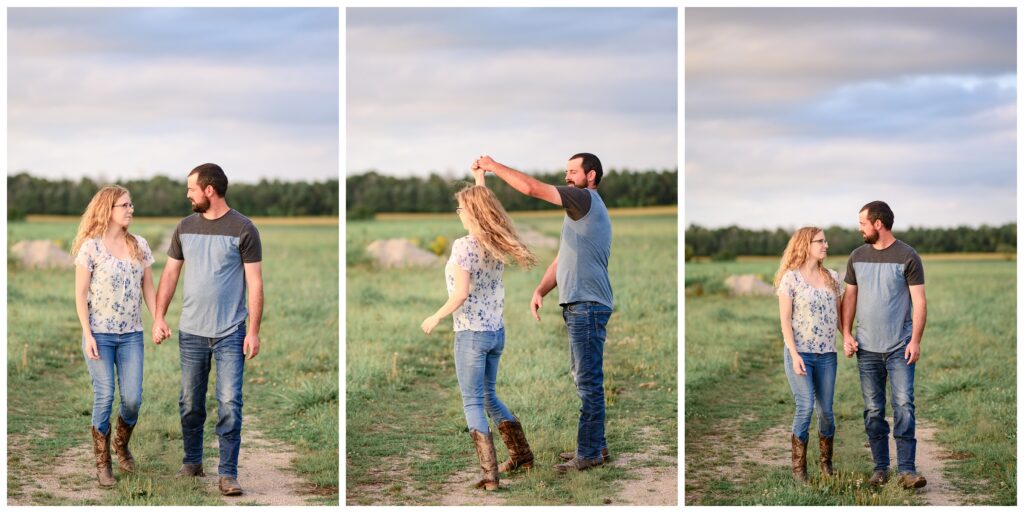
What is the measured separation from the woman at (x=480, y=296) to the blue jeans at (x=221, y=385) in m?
0.90

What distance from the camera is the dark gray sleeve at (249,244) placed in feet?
16.7

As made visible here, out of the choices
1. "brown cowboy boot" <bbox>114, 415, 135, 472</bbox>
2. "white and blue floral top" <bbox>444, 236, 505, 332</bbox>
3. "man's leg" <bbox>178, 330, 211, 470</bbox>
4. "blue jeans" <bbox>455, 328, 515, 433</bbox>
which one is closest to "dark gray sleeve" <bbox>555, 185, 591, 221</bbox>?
"white and blue floral top" <bbox>444, 236, 505, 332</bbox>

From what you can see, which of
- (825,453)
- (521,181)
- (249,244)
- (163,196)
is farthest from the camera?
(163,196)

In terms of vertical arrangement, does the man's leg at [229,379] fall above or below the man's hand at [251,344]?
below

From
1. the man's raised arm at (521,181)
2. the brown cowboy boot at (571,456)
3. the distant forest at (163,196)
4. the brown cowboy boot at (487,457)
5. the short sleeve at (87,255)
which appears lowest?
the brown cowboy boot at (571,456)

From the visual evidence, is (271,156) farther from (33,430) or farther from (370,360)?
(33,430)

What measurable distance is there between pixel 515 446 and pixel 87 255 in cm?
201

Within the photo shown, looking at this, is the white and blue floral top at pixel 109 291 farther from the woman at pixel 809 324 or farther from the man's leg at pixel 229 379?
the woman at pixel 809 324

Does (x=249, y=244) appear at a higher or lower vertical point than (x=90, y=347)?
higher

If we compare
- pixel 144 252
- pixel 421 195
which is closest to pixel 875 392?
pixel 144 252

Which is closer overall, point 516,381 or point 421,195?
point 516,381

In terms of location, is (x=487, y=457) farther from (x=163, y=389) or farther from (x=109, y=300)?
(x=163, y=389)

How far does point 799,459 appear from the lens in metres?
5.46

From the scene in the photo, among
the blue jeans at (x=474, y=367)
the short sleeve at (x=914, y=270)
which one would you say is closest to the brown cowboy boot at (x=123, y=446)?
the blue jeans at (x=474, y=367)
